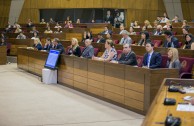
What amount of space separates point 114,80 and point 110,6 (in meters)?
16.4

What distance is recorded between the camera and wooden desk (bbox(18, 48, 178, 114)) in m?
6.51

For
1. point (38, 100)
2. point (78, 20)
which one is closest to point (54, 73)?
point (38, 100)

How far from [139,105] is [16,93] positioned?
356cm

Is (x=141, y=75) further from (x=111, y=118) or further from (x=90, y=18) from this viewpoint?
(x=90, y=18)

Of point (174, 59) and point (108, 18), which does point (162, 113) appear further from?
point (108, 18)

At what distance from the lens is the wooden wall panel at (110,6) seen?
23.5 meters

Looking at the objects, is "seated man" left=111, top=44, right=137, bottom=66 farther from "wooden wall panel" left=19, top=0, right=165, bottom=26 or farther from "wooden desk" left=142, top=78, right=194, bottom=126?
"wooden wall panel" left=19, top=0, right=165, bottom=26

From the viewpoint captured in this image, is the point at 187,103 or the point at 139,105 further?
the point at 139,105

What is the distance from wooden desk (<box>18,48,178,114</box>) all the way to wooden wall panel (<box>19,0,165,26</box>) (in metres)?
13.8

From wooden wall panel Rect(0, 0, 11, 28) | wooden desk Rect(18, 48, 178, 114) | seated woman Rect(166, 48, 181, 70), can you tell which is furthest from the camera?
wooden wall panel Rect(0, 0, 11, 28)

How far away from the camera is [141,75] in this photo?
666 cm

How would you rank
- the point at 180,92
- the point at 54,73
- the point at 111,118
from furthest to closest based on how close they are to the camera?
the point at 54,73, the point at 111,118, the point at 180,92

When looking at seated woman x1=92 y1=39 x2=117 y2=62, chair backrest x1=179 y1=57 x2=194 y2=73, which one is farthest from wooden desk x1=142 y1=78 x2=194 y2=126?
seated woman x1=92 y1=39 x2=117 y2=62

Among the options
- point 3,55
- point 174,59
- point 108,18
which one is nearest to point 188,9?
point 108,18
